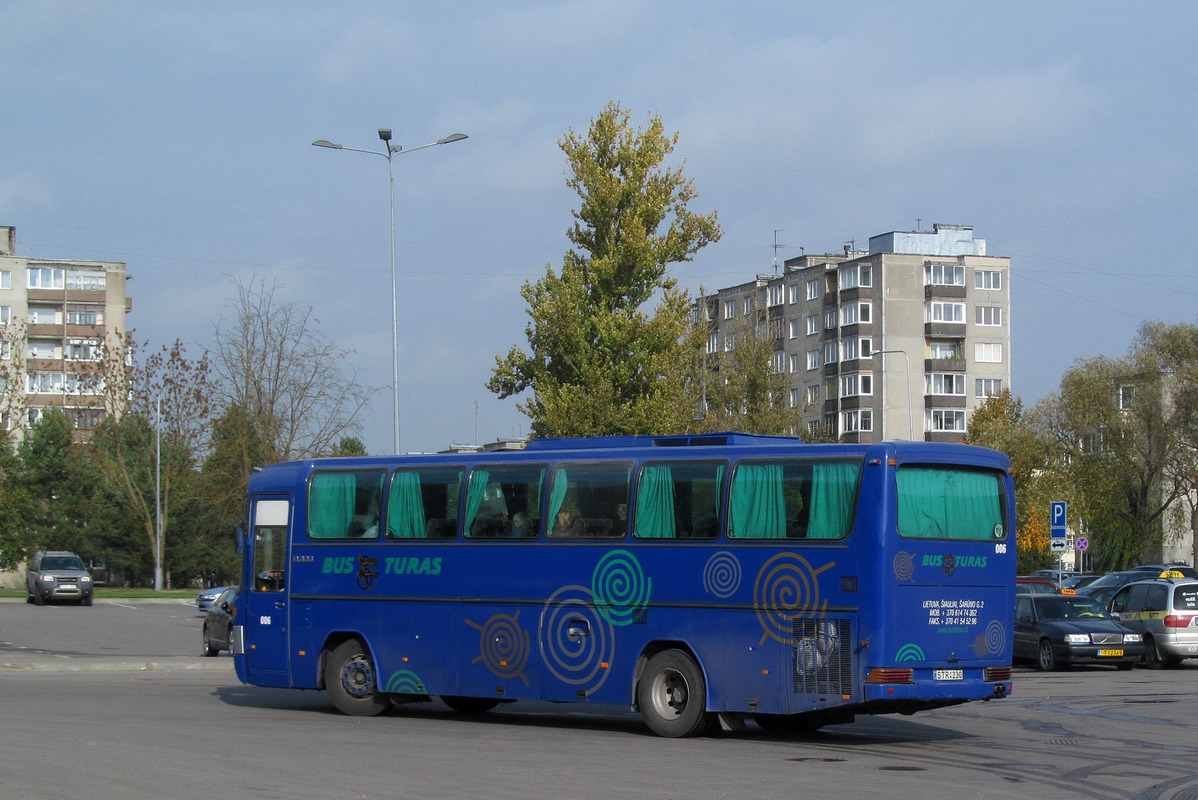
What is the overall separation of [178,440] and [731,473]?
5693cm

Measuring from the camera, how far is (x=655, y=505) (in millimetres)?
15359

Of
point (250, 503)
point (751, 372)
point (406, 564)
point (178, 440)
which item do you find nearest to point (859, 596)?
point (406, 564)

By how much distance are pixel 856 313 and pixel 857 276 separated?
8.68ft

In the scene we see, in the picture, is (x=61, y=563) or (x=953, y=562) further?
(x=61, y=563)

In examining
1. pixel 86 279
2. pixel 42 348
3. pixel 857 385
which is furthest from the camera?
pixel 86 279

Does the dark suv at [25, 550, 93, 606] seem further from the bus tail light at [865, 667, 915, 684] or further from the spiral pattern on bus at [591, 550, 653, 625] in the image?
the bus tail light at [865, 667, 915, 684]

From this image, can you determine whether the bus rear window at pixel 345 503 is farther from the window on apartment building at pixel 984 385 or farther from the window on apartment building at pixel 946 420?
the window on apartment building at pixel 984 385

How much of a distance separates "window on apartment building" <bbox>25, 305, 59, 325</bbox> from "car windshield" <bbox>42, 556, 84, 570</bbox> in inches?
2395

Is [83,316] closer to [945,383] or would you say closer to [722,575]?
[945,383]

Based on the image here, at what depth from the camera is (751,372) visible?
169 ft

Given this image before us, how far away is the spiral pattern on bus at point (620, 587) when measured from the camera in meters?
15.3

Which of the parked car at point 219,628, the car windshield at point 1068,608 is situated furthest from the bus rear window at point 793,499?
the parked car at point 219,628

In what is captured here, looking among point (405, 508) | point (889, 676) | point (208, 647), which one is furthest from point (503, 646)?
point (208, 647)

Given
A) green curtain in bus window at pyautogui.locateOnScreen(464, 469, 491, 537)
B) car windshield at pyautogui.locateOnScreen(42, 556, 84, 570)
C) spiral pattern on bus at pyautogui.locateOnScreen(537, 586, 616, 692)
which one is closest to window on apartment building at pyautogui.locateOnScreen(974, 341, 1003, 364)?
car windshield at pyautogui.locateOnScreen(42, 556, 84, 570)
